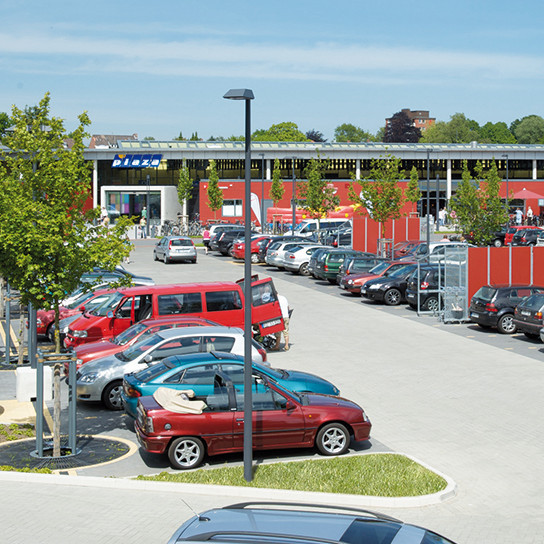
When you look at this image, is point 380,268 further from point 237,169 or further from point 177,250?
point 237,169

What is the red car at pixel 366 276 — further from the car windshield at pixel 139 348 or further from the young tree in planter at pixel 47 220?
the young tree in planter at pixel 47 220

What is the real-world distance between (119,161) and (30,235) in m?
66.0

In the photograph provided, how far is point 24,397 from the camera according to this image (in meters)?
12.9

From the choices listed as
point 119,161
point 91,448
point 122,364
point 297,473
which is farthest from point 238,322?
point 119,161

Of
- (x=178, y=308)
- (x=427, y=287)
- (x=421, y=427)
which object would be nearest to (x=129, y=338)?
(x=178, y=308)

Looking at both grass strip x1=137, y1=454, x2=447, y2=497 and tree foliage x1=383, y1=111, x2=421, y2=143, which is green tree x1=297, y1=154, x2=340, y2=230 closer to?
grass strip x1=137, y1=454, x2=447, y2=497

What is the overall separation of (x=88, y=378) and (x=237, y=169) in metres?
69.9

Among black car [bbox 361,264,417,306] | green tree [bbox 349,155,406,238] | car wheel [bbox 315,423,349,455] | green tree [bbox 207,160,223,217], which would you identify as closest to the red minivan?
car wheel [bbox 315,423,349,455]

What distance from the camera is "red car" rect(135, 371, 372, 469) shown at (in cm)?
1169

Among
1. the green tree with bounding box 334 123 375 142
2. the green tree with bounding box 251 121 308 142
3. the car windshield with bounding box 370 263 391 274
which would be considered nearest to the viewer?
the car windshield with bounding box 370 263 391 274

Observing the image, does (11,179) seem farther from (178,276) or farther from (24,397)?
(178,276)

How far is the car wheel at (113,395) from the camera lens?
50.8ft

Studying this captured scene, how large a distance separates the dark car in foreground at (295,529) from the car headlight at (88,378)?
9.92m

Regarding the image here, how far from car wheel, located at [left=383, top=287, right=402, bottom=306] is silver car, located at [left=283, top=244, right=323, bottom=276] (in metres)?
10.2
